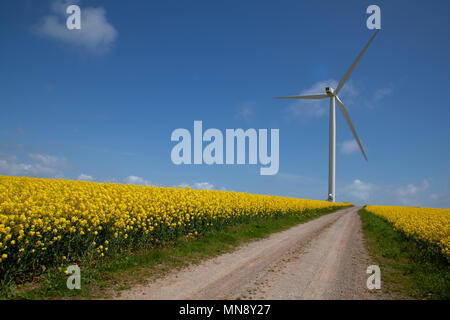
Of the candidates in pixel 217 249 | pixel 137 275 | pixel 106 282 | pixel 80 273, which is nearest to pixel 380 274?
pixel 217 249

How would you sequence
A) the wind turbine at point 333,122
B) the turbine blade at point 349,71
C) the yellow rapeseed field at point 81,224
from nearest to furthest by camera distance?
the yellow rapeseed field at point 81,224 < the turbine blade at point 349,71 < the wind turbine at point 333,122

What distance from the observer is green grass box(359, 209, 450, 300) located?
795cm

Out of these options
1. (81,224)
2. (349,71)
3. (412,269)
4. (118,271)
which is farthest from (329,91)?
(118,271)

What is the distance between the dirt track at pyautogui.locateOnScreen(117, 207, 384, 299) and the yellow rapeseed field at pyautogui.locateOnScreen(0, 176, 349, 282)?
2.94 meters

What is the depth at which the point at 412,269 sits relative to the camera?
10.2 meters

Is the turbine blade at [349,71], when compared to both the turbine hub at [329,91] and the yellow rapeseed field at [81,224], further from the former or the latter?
the yellow rapeseed field at [81,224]

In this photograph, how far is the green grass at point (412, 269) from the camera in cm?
795

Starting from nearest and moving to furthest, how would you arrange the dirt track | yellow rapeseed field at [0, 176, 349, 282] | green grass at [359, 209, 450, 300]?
the dirt track, yellow rapeseed field at [0, 176, 349, 282], green grass at [359, 209, 450, 300]

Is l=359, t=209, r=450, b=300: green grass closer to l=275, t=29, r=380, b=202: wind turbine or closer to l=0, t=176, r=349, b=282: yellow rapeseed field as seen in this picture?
l=0, t=176, r=349, b=282: yellow rapeseed field

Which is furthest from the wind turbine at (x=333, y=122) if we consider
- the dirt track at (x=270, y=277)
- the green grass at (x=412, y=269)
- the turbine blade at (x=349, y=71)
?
the dirt track at (x=270, y=277)

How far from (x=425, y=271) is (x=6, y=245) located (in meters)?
13.8

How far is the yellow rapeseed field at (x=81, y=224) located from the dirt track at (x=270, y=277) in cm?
294

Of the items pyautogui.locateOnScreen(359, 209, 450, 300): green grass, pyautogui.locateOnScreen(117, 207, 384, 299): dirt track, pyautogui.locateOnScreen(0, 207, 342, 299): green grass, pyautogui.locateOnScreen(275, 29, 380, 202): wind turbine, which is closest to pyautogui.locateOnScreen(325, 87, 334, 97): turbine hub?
pyautogui.locateOnScreen(275, 29, 380, 202): wind turbine
